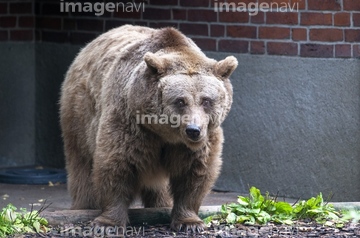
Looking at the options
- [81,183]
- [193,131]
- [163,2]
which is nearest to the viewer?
[193,131]

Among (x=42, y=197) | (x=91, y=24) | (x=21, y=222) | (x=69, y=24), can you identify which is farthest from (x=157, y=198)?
(x=69, y=24)

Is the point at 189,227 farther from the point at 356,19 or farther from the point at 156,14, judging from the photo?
the point at 156,14

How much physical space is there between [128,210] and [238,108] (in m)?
2.76

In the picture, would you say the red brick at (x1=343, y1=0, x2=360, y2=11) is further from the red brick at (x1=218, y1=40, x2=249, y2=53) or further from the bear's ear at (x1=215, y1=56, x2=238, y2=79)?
A: the bear's ear at (x1=215, y1=56, x2=238, y2=79)

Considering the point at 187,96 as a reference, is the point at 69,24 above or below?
above

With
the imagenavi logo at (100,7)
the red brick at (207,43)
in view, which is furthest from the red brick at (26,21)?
the red brick at (207,43)

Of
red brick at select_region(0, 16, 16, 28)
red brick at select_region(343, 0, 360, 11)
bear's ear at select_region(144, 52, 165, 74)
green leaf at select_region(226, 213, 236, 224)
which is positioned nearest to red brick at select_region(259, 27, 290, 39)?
red brick at select_region(343, 0, 360, 11)

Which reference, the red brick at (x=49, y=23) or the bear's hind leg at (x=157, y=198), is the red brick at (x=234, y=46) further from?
the red brick at (x=49, y=23)

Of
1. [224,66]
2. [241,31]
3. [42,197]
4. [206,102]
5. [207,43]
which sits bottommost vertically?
[42,197]

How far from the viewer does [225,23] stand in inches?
367

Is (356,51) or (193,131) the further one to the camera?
(356,51)

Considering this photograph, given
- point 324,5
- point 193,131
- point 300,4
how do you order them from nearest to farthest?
point 193,131, point 324,5, point 300,4

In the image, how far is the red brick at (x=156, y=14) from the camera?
31.8 ft

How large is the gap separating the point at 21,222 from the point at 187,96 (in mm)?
1542
